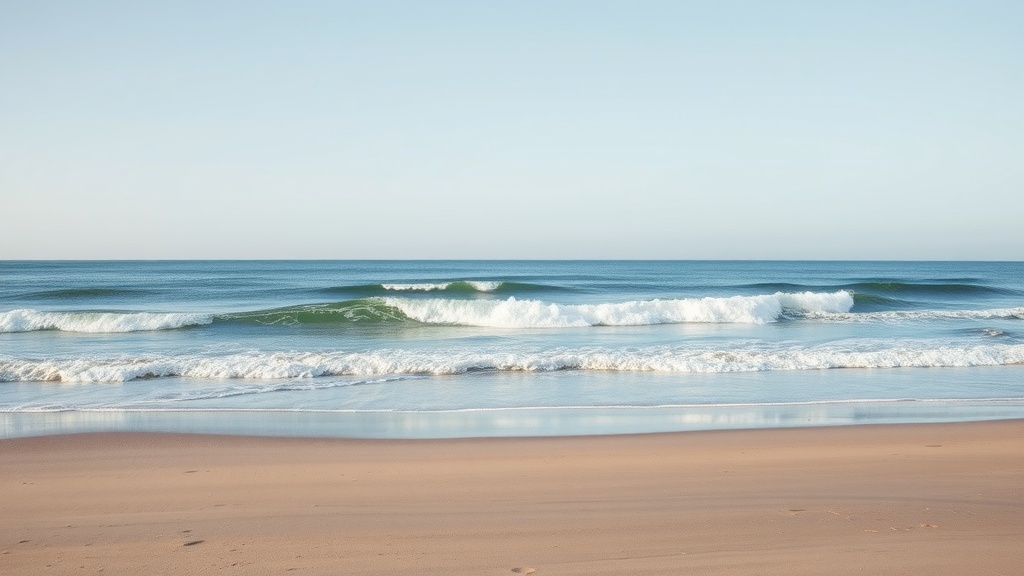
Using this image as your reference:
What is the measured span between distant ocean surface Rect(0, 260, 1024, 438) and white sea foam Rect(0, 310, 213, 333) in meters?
0.07

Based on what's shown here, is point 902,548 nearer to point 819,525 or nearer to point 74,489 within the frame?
point 819,525

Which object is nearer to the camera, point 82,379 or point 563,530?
point 563,530

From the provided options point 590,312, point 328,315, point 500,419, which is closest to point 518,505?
point 500,419

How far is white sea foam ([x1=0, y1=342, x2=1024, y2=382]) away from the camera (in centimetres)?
1207

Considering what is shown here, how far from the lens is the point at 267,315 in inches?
867

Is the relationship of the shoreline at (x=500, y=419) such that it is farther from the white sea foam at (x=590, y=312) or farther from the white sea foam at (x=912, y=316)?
the white sea foam at (x=912, y=316)

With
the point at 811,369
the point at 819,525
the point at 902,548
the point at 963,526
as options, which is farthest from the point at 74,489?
the point at 811,369

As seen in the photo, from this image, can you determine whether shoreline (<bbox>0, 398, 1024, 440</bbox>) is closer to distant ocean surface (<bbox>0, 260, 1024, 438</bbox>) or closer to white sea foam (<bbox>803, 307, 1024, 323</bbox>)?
distant ocean surface (<bbox>0, 260, 1024, 438</bbox>)

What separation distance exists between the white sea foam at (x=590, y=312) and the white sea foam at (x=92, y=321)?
6624 mm

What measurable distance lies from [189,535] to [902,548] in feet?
14.3

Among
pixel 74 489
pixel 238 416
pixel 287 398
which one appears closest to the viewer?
pixel 74 489

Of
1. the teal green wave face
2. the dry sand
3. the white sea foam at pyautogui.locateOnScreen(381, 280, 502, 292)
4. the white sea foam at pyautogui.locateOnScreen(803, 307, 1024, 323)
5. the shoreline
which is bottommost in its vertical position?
the shoreline

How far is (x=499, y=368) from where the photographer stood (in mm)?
12688

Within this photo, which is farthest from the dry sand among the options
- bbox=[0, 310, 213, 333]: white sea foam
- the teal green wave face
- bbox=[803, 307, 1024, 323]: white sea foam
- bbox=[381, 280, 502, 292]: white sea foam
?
bbox=[381, 280, 502, 292]: white sea foam
